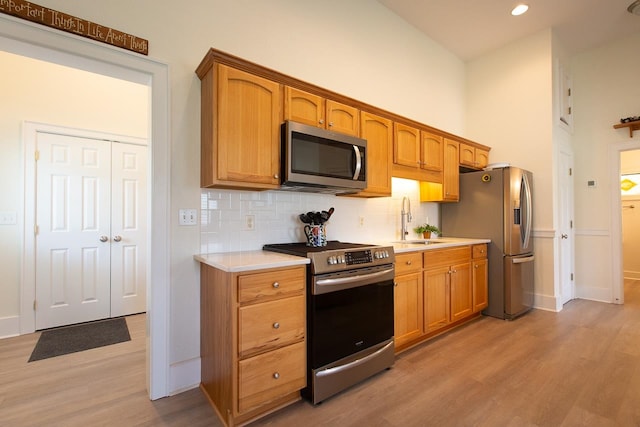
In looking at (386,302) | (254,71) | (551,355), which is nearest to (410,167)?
(386,302)

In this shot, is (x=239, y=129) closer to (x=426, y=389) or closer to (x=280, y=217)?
(x=280, y=217)

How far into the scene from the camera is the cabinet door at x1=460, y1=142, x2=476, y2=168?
12.6 feet

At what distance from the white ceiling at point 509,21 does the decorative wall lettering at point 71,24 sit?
276cm

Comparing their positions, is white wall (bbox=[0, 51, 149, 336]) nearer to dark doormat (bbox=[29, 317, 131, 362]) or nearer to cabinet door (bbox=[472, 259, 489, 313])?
dark doormat (bbox=[29, 317, 131, 362])

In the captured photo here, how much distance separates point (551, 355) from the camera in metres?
2.54

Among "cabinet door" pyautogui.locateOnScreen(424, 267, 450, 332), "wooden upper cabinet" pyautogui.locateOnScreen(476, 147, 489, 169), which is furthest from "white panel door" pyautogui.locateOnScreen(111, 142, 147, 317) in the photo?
"wooden upper cabinet" pyautogui.locateOnScreen(476, 147, 489, 169)

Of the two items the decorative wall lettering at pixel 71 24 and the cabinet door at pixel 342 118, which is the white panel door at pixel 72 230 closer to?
the decorative wall lettering at pixel 71 24

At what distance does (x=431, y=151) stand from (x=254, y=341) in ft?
8.93

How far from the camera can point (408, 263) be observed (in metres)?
2.59

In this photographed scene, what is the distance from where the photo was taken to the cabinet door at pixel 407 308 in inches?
98.3

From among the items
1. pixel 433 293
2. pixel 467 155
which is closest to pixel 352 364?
pixel 433 293

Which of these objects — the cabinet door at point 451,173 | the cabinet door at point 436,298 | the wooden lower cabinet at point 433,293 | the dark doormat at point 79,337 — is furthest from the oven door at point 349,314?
the dark doormat at point 79,337

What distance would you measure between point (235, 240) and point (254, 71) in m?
1.19

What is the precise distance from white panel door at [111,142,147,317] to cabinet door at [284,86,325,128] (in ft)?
8.19
